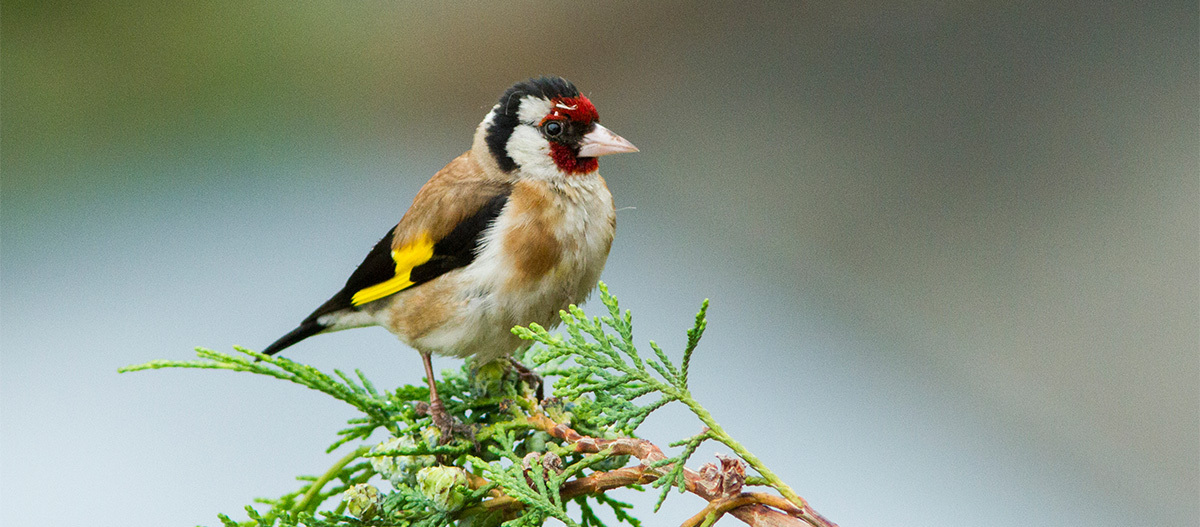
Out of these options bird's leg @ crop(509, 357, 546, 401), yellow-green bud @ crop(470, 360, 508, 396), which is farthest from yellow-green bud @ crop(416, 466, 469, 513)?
bird's leg @ crop(509, 357, 546, 401)

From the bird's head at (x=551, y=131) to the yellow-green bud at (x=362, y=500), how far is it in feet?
1.72

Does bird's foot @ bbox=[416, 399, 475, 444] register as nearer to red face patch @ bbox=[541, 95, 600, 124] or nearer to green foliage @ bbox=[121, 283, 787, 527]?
green foliage @ bbox=[121, 283, 787, 527]

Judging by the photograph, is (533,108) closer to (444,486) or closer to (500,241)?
(500,241)

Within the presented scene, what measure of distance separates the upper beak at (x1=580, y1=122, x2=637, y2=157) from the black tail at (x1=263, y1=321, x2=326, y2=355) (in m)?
0.47

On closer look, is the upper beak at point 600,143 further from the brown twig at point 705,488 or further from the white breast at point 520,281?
the brown twig at point 705,488

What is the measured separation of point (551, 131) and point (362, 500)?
1.90ft

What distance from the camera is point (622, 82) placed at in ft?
11.3

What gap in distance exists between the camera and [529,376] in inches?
53.7

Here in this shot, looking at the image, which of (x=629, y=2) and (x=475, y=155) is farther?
(x=629, y=2)

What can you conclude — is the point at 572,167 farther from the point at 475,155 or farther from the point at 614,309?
the point at 614,309

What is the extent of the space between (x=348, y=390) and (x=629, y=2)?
248 centimetres

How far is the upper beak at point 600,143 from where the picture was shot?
1321 millimetres

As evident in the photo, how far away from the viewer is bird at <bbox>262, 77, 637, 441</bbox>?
1.30 metres

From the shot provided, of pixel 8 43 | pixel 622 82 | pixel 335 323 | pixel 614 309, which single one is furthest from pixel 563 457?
pixel 8 43
